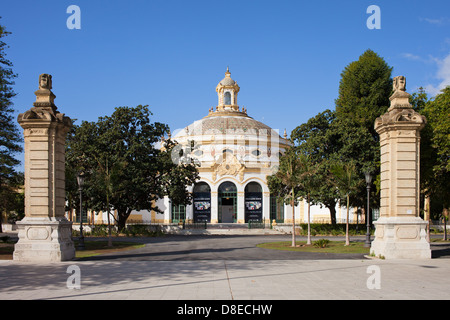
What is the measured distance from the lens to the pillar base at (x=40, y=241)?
16.4m

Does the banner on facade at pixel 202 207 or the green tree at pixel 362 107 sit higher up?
the green tree at pixel 362 107

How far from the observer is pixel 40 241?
16547 millimetres

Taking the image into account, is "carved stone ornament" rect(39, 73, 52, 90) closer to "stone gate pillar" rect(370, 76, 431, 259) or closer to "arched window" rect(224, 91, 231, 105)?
"stone gate pillar" rect(370, 76, 431, 259)

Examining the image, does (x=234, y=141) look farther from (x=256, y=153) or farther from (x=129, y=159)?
(x=129, y=159)

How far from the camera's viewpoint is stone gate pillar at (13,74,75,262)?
16.5 metres

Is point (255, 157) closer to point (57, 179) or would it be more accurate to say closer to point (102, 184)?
point (102, 184)

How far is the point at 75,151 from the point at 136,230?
873cm

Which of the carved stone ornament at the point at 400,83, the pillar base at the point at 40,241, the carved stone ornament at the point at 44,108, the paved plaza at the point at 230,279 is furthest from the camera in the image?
the carved stone ornament at the point at 400,83

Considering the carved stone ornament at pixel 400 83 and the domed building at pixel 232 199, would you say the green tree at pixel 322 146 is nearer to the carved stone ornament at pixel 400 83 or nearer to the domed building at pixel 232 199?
the domed building at pixel 232 199

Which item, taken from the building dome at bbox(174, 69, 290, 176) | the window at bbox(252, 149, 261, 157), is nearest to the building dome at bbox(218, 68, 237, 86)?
the building dome at bbox(174, 69, 290, 176)

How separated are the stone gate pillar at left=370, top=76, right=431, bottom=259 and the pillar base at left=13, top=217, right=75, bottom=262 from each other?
12.8 metres

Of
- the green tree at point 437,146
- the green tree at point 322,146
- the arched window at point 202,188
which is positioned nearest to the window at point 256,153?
the arched window at point 202,188

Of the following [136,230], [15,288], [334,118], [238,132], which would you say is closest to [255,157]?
[238,132]

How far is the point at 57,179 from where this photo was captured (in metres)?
17.3
